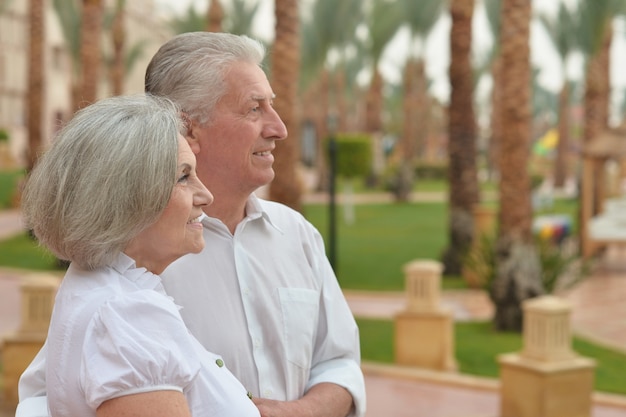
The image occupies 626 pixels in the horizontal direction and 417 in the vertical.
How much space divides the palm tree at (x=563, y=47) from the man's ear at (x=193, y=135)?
23.5 meters

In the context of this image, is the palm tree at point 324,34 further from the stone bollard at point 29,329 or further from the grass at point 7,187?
the stone bollard at point 29,329

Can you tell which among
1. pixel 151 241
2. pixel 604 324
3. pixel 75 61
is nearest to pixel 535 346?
pixel 604 324

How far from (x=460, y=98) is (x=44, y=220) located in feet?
43.2

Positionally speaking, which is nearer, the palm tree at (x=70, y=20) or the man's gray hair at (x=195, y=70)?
the man's gray hair at (x=195, y=70)

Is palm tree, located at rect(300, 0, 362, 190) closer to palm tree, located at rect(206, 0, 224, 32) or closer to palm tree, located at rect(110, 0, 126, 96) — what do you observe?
palm tree, located at rect(110, 0, 126, 96)

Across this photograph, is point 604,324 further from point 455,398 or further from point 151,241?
point 151,241

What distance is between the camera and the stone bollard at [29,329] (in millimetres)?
7316

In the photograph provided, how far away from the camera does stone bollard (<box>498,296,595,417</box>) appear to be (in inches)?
263

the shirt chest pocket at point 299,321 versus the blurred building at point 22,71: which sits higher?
the blurred building at point 22,71

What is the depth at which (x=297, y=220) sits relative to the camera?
2.43 m

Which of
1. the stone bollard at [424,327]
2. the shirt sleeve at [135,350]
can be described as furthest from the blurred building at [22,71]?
the shirt sleeve at [135,350]

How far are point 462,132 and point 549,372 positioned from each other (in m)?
8.25

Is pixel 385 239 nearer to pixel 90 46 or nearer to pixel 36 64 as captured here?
pixel 90 46

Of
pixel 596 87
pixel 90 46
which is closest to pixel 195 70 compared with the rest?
pixel 90 46
